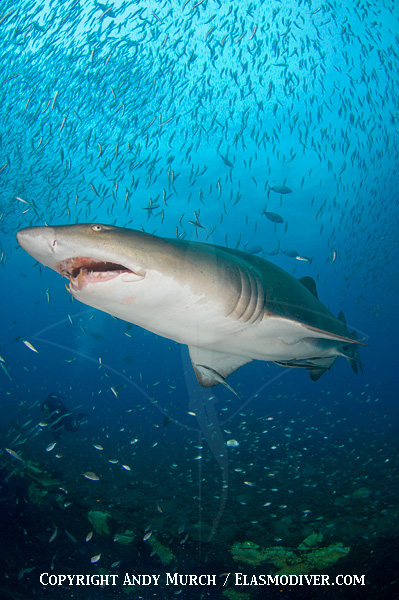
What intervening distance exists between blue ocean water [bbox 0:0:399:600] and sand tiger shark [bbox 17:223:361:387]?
1.15 m

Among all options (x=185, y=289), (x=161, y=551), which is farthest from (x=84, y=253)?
(x=161, y=551)

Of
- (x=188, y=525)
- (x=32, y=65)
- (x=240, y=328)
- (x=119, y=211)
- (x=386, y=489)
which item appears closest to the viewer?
(x=240, y=328)

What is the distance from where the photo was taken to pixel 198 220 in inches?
418

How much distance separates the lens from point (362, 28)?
53.0 ft

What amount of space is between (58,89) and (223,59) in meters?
9.50

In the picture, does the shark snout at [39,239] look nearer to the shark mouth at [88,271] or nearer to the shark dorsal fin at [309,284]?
the shark mouth at [88,271]

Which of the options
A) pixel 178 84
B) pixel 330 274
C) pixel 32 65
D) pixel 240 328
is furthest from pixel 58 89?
pixel 330 274

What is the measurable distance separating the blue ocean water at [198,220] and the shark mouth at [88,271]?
4.58 ft

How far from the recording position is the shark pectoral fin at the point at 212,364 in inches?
158

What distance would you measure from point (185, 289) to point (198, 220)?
8.75 metres

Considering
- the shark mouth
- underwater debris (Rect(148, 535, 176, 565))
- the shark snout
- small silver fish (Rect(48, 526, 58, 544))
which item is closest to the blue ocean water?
underwater debris (Rect(148, 535, 176, 565))

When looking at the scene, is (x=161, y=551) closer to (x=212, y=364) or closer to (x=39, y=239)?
(x=212, y=364)

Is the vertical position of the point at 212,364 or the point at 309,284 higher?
the point at 309,284

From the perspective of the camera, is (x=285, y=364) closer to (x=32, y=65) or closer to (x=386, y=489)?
(x=386, y=489)
